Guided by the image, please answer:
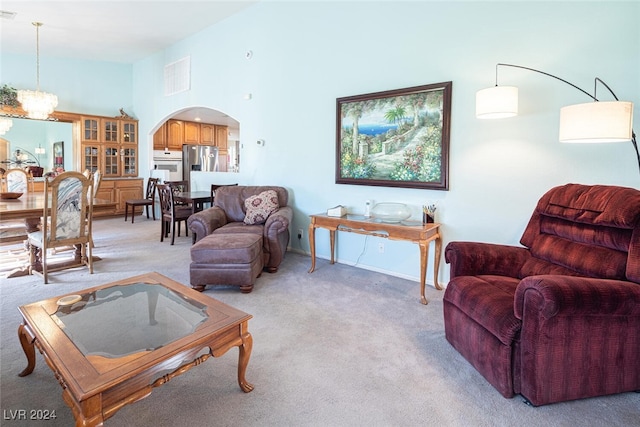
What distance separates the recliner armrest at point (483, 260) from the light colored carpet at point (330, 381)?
1.69 ft

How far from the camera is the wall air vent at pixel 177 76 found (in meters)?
6.10

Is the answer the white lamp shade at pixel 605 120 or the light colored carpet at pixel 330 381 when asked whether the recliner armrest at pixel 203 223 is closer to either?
the light colored carpet at pixel 330 381

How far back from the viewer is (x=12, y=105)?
19.8 ft

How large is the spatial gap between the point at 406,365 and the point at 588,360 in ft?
2.96

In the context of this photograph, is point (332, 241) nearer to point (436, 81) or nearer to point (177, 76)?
point (436, 81)

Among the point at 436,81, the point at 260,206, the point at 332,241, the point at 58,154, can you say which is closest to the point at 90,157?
the point at 58,154

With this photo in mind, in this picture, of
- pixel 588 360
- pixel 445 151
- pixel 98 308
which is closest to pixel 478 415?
pixel 588 360

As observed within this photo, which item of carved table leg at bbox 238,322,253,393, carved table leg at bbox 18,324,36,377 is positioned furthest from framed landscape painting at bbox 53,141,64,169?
carved table leg at bbox 238,322,253,393

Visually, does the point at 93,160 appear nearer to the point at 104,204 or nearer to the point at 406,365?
the point at 104,204

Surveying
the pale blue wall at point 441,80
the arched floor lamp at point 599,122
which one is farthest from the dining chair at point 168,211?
the arched floor lamp at point 599,122

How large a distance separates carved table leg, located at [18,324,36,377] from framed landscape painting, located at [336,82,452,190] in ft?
9.92

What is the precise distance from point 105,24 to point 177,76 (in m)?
1.27

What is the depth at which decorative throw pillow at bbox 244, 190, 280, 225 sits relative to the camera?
416 cm

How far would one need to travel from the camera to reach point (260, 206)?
13.8 ft
